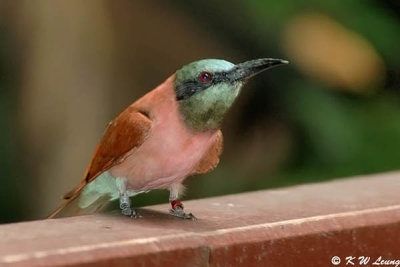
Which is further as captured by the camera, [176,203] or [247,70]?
[176,203]

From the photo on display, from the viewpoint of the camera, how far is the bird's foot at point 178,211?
1.44 metres

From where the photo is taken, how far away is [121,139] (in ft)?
4.67

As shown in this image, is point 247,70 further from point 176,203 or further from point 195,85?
point 176,203

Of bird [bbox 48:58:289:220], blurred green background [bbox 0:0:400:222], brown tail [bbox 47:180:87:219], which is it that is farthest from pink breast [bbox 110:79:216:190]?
blurred green background [bbox 0:0:400:222]

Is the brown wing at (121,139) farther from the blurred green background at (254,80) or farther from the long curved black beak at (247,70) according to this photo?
the blurred green background at (254,80)

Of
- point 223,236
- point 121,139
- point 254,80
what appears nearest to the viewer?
point 223,236

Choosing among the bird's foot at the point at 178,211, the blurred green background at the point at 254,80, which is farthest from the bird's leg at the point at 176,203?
the blurred green background at the point at 254,80

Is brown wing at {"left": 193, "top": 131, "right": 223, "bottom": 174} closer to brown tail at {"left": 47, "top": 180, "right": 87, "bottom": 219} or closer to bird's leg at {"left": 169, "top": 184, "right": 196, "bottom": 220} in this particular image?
bird's leg at {"left": 169, "top": 184, "right": 196, "bottom": 220}

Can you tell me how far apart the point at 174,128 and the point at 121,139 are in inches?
3.3

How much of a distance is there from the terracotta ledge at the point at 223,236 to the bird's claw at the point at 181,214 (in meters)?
0.02

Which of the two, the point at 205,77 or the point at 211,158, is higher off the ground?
the point at 205,77

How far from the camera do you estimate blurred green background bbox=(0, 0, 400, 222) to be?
8.50 ft

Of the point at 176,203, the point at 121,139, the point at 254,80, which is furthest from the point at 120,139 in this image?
the point at 254,80

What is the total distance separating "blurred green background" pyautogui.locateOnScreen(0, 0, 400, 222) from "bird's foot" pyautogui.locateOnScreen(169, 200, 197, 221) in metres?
1.14
